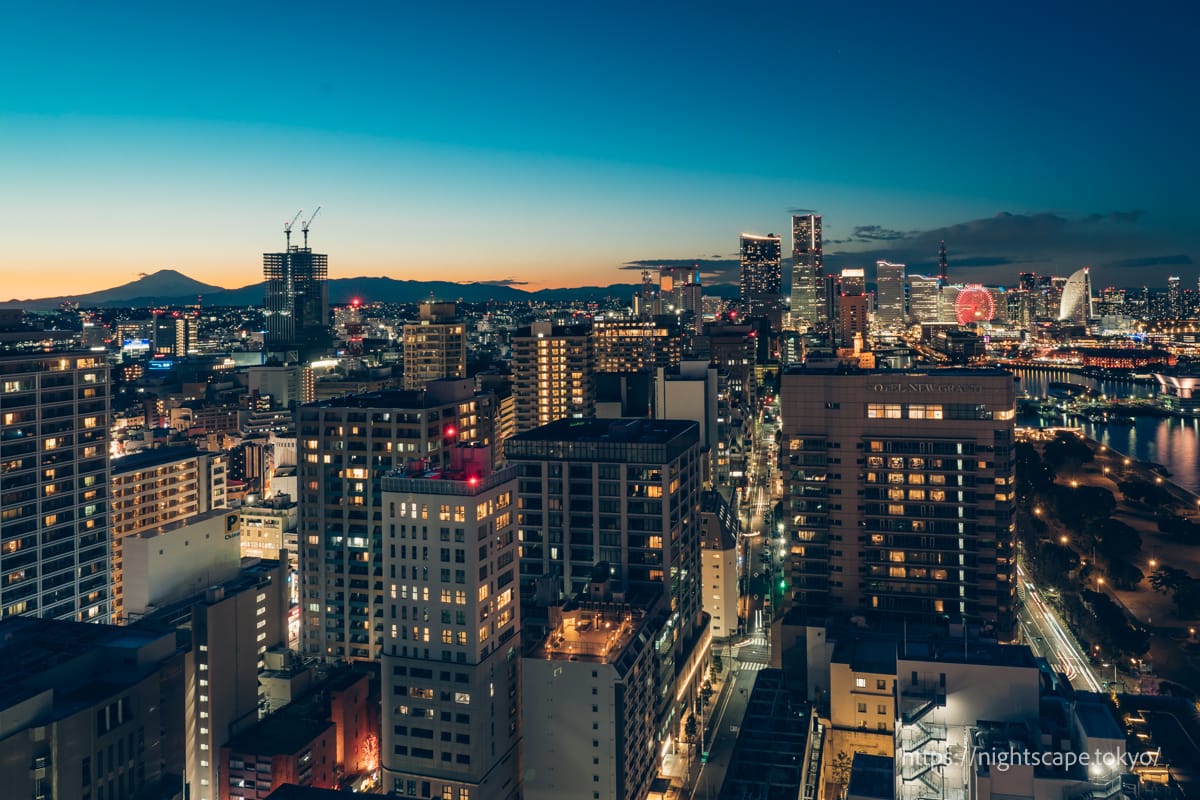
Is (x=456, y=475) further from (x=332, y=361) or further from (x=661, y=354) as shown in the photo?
(x=332, y=361)

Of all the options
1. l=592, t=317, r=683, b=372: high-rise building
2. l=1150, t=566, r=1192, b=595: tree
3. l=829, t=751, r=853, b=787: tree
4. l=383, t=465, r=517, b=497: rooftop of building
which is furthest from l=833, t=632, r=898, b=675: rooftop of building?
l=592, t=317, r=683, b=372: high-rise building

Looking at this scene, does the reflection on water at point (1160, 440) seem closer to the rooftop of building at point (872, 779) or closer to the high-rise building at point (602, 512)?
the high-rise building at point (602, 512)

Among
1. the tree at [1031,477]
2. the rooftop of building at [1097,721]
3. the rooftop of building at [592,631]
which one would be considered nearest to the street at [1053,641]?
the rooftop of building at [1097,721]

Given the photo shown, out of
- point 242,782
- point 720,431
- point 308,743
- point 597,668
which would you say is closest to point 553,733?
point 597,668

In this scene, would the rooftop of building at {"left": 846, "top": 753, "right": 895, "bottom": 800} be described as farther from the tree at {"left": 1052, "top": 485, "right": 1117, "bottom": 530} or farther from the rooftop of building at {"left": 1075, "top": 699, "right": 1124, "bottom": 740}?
the tree at {"left": 1052, "top": 485, "right": 1117, "bottom": 530}

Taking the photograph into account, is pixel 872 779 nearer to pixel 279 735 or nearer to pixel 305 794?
pixel 305 794

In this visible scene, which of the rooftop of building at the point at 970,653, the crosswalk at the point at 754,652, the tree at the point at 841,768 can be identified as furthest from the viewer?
the crosswalk at the point at 754,652
